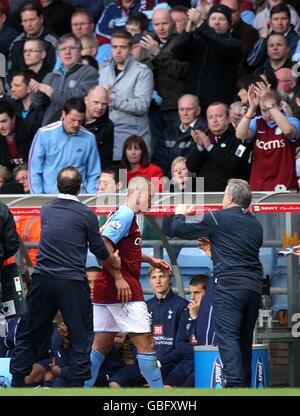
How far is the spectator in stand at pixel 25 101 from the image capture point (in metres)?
17.8

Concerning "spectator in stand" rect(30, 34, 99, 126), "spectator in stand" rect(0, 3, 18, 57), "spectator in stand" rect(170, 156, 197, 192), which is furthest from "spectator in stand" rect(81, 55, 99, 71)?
"spectator in stand" rect(170, 156, 197, 192)

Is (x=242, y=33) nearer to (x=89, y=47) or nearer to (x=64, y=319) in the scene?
(x=89, y=47)

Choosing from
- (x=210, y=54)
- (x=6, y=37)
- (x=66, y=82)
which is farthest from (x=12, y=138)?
(x=210, y=54)

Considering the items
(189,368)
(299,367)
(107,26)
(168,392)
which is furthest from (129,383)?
(107,26)

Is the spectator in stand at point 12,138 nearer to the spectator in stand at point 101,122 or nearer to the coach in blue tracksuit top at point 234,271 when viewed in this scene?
the spectator in stand at point 101,122

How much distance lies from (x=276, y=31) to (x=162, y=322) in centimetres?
450

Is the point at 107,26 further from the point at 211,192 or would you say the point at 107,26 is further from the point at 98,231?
the point at 98,231

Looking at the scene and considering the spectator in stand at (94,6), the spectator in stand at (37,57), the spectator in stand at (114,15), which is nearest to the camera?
the spectator in stand at (37,57)

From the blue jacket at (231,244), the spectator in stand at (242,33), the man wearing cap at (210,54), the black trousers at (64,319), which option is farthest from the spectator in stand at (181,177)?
the black trousers at (64,319)

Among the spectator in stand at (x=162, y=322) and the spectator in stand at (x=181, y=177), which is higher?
the spectator in stand at (x=181, y=177)

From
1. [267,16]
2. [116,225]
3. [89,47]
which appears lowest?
[116,225]

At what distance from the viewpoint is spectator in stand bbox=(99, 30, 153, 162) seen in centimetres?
1730

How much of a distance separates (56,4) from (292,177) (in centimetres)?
531

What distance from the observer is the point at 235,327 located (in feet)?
42.5
